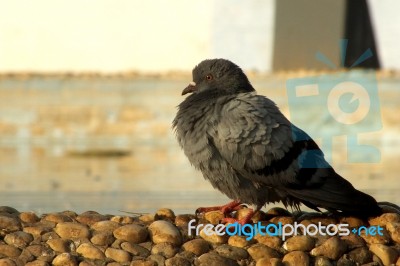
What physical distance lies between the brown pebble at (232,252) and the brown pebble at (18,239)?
0.78 meters

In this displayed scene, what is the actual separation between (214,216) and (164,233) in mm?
360

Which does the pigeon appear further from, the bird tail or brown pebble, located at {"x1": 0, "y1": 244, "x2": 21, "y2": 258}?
brown pebble, located at {"x1": 0, "y1": 244, "x2": 21, "y2": 258}

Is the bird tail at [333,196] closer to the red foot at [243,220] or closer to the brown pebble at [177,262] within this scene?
the red foot at [243,220]

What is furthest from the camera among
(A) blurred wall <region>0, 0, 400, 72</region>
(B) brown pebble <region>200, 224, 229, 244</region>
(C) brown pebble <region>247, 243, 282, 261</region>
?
(A) blurred wall <region>0, 0, 400, 72</region>

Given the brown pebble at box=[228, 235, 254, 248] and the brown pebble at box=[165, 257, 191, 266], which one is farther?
the brown pebble at box=[228, 235, 254, 248]

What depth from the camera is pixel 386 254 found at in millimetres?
3504

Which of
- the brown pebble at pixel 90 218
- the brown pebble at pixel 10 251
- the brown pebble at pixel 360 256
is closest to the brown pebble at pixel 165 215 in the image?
the brown pebble at pixel 90 218

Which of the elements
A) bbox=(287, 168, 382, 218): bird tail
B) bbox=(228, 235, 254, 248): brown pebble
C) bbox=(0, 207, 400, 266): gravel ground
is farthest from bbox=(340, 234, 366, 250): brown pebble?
bbox=(228, 235, 254, 248): brown pebble

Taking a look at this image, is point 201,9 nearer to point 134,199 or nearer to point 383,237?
point 134,199

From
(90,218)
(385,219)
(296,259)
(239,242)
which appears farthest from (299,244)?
(90,218)

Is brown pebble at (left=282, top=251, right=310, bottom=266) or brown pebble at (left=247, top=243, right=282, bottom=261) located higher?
brown pebble at (left=247, top=243, right=282, bottom=261)

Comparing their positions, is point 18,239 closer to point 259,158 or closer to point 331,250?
point 259,158

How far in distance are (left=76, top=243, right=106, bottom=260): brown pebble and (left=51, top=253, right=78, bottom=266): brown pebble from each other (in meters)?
0.07

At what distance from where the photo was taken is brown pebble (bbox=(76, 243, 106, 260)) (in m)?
3.42
